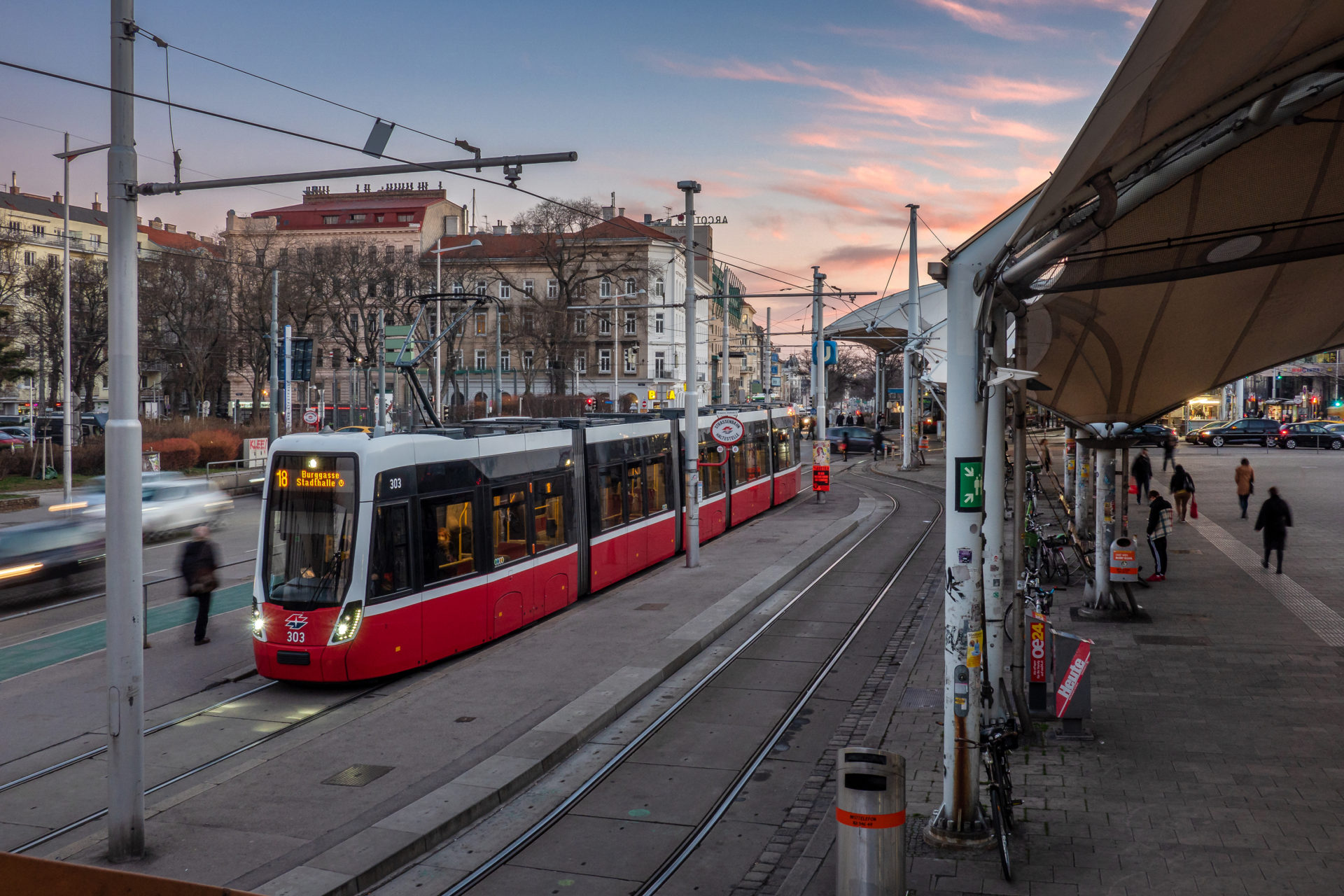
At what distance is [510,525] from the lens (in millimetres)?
13617

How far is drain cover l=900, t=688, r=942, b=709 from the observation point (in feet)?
35.8

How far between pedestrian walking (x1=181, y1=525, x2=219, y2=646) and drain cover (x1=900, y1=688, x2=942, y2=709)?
904 centimetres

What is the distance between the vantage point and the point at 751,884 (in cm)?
712

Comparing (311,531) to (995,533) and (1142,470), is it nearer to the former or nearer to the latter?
(995,533)

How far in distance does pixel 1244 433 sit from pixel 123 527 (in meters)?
58.4

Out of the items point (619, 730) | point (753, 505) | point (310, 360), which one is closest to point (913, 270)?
point (753, 505)

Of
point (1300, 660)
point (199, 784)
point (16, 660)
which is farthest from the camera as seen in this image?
point (16, 660)

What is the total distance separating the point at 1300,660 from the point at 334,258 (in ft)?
168

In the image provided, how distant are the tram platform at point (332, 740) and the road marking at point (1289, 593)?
7.98 metres

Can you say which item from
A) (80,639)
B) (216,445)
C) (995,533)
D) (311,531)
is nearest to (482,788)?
(311,531)

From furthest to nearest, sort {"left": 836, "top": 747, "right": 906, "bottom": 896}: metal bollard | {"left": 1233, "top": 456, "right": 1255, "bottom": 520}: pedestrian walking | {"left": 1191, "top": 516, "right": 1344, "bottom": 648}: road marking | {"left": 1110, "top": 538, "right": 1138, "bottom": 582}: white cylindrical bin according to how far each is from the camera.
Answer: {"left": 1233, "top": 456, "right": 1255, "bottom": 520}: pedestrian walking
{"left": 1110, "top": 538, "right": 1138, "bottom": 582}: white cylindrical bin
{"left": 1191, "top": 516, "right": 1344, "bottom": 648}: road marking
{"left": 836, "top": 747, "right": 906, "bottom": 896}: metal bollard

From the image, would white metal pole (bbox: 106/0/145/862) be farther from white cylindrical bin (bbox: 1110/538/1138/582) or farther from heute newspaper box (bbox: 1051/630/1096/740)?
white cylindrical bin (bbox: 1110/538/1138/582)

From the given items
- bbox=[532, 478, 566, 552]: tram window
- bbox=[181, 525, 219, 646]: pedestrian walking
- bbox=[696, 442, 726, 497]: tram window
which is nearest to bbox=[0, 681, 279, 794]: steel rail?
bbox=[181, 525, 219, 646]: pedestrian walking

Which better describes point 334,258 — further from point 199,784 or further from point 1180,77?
point 1180,77
